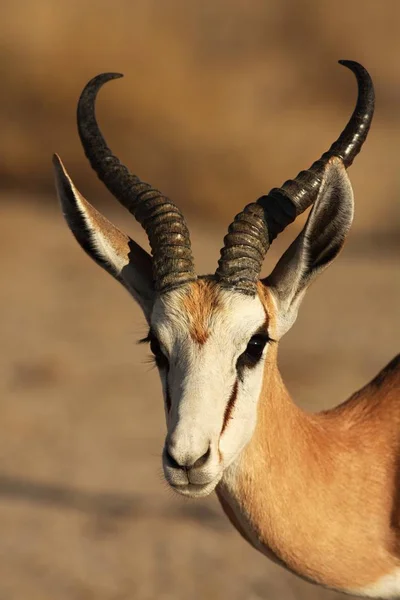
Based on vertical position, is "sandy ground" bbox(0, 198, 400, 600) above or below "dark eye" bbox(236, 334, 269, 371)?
below

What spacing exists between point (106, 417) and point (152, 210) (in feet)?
18.3

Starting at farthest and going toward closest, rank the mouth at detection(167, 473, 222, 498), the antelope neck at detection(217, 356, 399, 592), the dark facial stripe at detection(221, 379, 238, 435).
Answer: the antelope neck at detection(217, 356, 399, 592) → the dark facial stripe at detection(221, 379, 238, 435) → the mouth at detection(167, 473, 222, 498)

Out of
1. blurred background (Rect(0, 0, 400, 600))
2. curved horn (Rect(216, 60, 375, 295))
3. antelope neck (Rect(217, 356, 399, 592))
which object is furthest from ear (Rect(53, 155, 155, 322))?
blurred background (Rect(0, 0, 400, 600))

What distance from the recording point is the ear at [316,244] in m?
3.95

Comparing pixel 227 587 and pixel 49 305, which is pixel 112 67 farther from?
pixel 227 587

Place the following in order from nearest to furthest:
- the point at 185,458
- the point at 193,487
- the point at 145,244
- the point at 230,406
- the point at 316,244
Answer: the point at 185,458 < the point at 193,487 < the point at 230,406 < the point at 316,244 < the point at 145,244

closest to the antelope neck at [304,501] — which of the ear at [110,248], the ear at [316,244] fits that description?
the ear at [316,244]

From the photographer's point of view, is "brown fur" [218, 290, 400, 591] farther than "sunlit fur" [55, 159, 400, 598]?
Yes

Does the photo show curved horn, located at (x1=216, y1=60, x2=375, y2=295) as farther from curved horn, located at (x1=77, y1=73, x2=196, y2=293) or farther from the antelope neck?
the antelope neck

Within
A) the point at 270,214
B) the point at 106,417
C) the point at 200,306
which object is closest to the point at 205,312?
the point at 200,306

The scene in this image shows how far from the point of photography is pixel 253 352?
154 inches

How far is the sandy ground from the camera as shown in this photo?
7043 mm

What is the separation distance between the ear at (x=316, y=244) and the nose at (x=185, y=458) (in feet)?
2.52

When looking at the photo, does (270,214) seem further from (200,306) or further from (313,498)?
(313,498)
